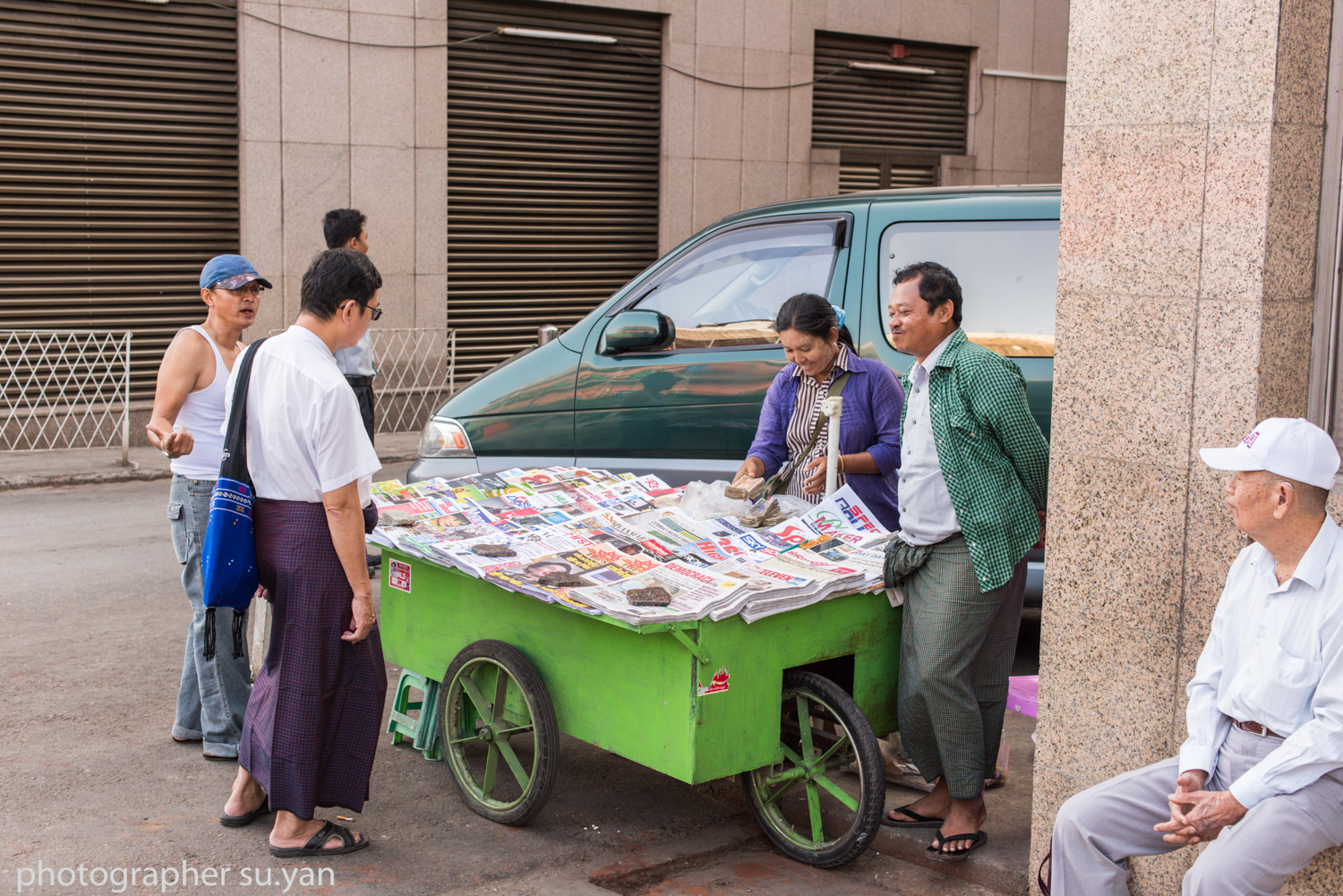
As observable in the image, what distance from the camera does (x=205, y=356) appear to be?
4.89 meters

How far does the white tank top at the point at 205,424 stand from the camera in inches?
193

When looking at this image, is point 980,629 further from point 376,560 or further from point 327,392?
point 376,560

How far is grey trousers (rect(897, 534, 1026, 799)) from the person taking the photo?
163 inches

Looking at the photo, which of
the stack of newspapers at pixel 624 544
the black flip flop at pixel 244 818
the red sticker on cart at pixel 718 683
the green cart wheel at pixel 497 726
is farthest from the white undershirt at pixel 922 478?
the black flip flop at pixel 244 818

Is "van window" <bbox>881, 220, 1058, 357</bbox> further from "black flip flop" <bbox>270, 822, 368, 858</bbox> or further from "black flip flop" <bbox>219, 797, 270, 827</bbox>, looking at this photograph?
"black flip flop" <bbox>219, 797, 270, 827</bbox>

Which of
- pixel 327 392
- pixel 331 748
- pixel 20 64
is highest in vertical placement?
pixel 20 64

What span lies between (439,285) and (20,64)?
4260 millimetres

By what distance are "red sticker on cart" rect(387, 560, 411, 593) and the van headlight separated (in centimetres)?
185

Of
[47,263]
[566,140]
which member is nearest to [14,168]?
[47,263]

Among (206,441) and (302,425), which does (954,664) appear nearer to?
(302,425)

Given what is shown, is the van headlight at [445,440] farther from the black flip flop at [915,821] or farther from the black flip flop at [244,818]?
the black flip flop at [915,821]

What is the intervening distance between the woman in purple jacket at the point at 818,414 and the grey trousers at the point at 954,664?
32.1 inches

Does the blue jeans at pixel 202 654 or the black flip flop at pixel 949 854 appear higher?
the blue jeans at pixel 202 654

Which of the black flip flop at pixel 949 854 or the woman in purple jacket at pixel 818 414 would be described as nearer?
the black flip flop at pixel 949 854
